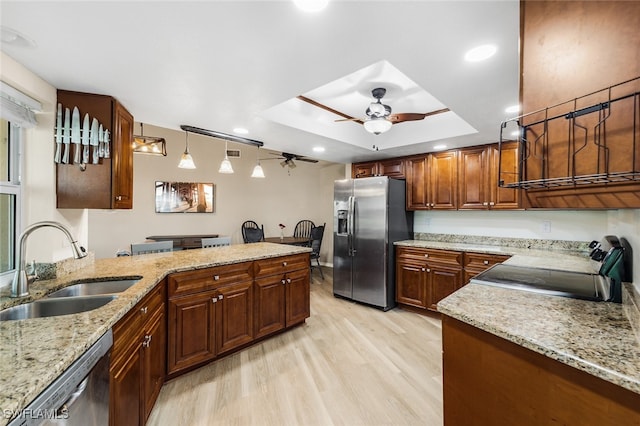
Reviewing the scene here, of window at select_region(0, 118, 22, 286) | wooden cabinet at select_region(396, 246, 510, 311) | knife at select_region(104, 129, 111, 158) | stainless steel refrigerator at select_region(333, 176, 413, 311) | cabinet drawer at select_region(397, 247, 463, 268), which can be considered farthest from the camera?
stainless steel refrigerator at select_region(333, 176, 413, 311)

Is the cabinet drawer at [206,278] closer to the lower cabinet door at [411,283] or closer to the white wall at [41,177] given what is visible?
the white wall at [41,177]

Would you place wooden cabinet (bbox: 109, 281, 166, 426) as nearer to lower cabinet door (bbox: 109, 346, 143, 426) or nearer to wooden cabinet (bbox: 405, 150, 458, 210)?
lower cabinet door (bbox: 109, 346, 143, 426)

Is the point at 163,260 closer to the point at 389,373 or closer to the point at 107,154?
the point at 107,154

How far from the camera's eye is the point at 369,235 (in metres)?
3.73

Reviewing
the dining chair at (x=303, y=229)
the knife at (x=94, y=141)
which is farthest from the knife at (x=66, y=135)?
the dining chair at (x=303, y=229)

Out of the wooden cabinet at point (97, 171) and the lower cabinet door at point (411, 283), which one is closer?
the wooden cabinet at point (97, 171)

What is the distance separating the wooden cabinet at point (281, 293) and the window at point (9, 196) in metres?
1.63

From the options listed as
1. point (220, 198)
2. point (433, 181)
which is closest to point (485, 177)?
point (433, 181)

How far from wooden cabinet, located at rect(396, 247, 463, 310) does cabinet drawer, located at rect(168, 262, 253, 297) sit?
6.96ft

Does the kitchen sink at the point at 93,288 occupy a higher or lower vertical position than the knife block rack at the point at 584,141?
lower

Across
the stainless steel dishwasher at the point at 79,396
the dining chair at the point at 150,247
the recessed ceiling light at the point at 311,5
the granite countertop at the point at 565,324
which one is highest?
the recessed ceiling light at the point at 311,5

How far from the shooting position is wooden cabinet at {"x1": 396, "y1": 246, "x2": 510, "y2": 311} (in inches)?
122

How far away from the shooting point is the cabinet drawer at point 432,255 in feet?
10.5

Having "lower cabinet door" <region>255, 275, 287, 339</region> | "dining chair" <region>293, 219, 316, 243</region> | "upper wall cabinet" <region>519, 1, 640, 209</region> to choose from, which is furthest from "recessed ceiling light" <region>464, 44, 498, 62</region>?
"dining chair" <region>293, 219, 316, 243</region>
